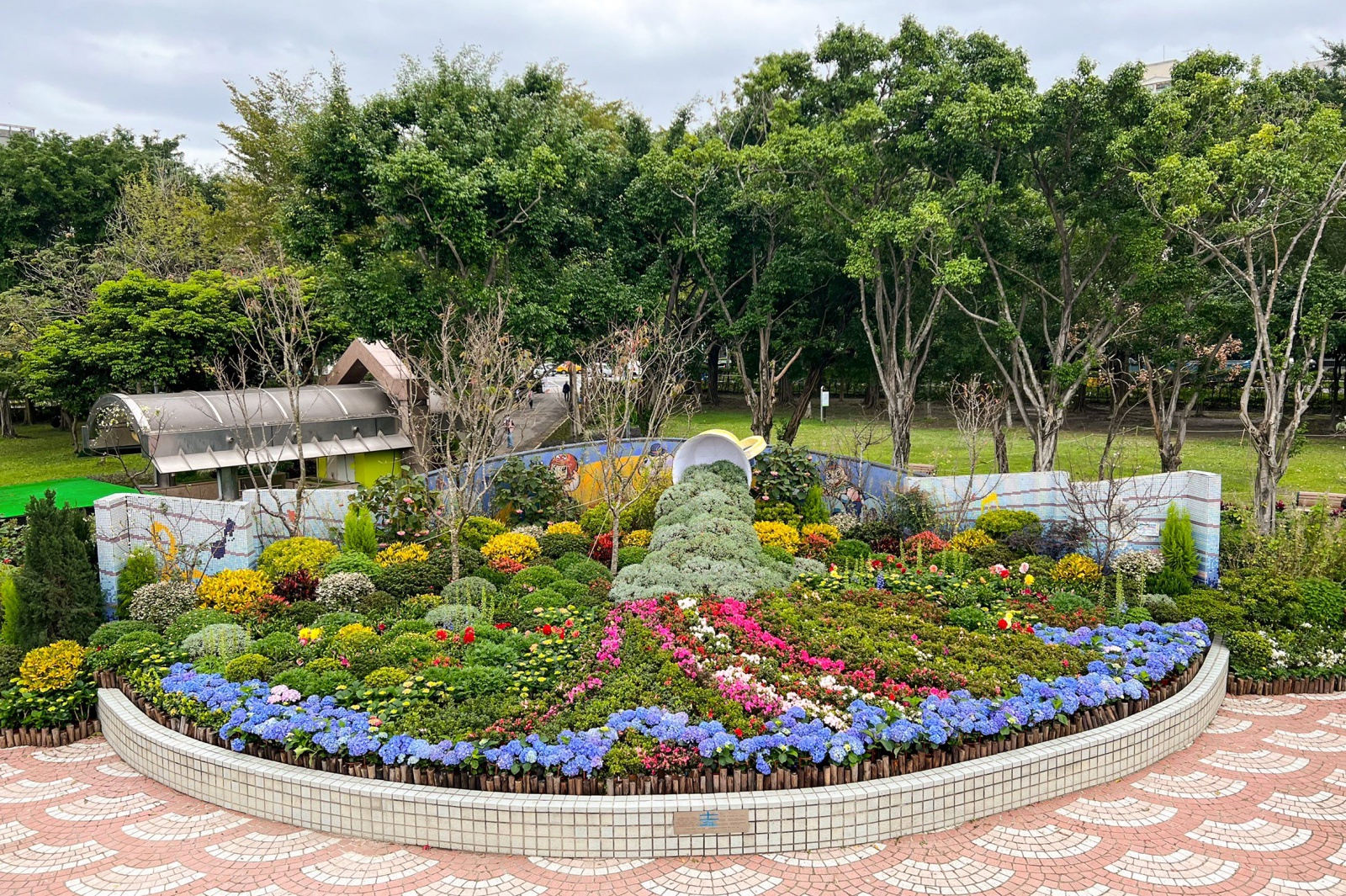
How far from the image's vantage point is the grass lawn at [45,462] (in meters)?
21.9

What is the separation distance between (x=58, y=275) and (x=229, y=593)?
25.4 metres

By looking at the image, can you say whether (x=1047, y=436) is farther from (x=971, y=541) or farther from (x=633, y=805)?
(x=633, y=805)

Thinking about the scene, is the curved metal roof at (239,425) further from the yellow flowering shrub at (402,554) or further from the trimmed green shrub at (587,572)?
the trimmed green shrub at (587,572)

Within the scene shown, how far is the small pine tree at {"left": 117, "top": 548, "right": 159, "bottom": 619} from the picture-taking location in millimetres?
9352

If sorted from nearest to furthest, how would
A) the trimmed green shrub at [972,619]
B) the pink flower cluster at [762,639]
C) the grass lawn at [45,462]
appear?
1. the pink flower cluster at [762,639]
2. the trimmed green shrub at [972,619]
3. the grass lawn at [45,462]

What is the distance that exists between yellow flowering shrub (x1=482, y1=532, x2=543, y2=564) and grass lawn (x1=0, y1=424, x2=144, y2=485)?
14.5 meters

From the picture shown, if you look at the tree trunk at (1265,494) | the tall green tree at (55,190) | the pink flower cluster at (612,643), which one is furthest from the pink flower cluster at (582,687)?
the tall green tree at (55,190)

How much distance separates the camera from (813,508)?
13242 millimetres

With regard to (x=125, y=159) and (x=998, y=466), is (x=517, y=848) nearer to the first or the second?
(x=998, y=466)

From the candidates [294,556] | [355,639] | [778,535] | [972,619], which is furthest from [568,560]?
[972,619]

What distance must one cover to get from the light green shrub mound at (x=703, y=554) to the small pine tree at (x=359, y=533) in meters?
2.85

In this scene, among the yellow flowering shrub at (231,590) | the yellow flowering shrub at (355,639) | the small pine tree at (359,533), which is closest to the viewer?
the yellow flowering shrub at (355,639)

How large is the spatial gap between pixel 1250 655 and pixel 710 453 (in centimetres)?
720

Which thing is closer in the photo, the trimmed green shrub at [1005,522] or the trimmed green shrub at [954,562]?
the trimmed green shrub at [954,562]
